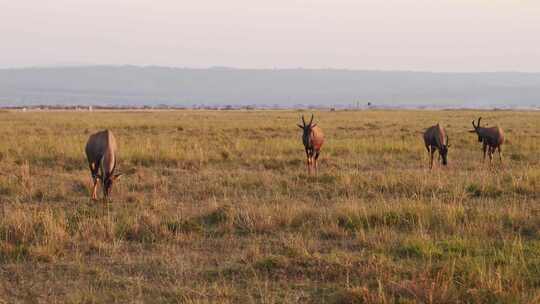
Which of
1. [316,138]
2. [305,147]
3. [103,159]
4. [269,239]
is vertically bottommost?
[269,239]

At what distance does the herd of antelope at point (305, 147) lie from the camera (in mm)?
13172

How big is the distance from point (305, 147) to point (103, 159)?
7329 mm

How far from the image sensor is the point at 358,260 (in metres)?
8.12

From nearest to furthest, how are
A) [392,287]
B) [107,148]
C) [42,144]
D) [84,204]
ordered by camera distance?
1. [392,287]
2. [84,204]
3. [107,148]
4. [42,144]

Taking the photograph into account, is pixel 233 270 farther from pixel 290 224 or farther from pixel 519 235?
pixel 519 235

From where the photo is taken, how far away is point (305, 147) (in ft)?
62.6

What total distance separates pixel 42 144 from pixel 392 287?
63.2ft

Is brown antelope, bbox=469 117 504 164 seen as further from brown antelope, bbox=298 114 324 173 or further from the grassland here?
brown antelope, bbox=298 114 324 173

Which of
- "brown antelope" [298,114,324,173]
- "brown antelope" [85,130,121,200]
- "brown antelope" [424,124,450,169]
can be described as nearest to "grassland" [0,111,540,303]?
"brown antelope" [85,130,121,200]

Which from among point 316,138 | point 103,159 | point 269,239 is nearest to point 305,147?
point 316,138

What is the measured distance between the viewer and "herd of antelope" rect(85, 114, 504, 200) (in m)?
13.2

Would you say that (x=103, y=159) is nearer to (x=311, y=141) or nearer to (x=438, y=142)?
(x=311, y=141)

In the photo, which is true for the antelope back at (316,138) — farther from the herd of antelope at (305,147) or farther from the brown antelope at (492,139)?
the brown antelope at (492,139)

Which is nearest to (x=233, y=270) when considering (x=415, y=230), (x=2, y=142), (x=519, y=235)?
(x=415, y=230)
